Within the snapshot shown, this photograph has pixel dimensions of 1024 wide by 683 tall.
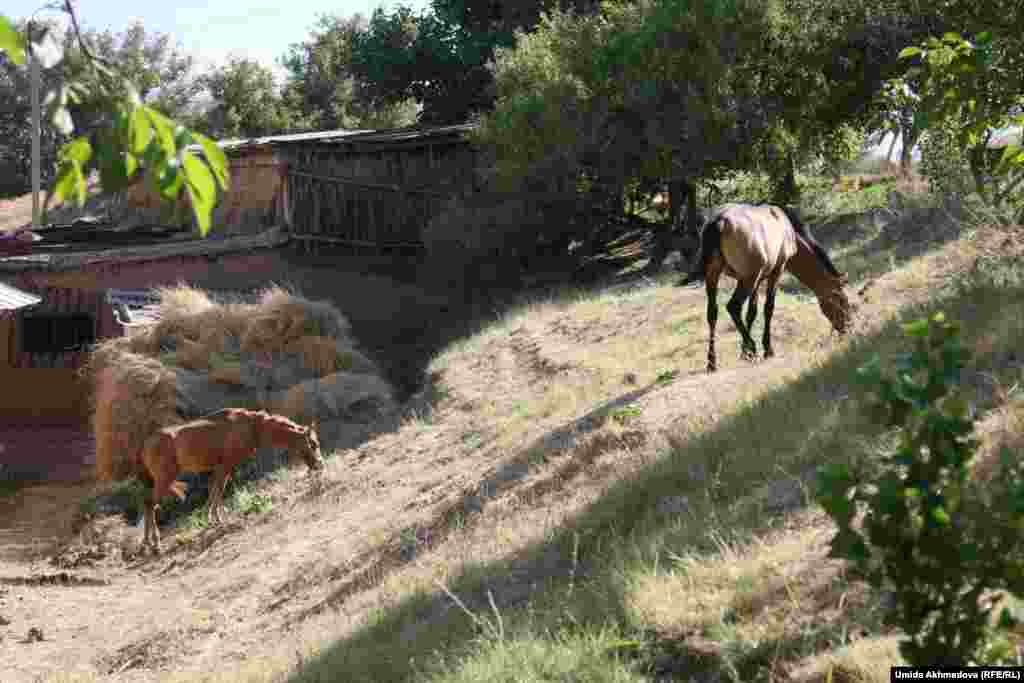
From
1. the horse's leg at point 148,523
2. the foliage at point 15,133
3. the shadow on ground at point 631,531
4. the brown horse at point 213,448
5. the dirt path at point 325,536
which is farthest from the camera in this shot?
the foliage at point 15,133

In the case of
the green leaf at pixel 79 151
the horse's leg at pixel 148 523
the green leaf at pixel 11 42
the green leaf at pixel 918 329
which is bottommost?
the horse's leg at pixel 148 523

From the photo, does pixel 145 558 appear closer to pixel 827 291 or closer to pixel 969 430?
pixel 827 291

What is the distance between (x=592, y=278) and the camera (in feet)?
87.2

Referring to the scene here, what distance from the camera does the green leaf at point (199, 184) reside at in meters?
3.47

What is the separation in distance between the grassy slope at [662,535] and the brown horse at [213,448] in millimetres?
1871

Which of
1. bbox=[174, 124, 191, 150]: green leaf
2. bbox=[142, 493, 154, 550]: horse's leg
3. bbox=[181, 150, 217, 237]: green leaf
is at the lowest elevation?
bbox=[142, 493, 154, 550]: horse's leg

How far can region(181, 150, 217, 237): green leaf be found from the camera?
11.4ft

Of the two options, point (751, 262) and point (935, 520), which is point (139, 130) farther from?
point (751, 262)

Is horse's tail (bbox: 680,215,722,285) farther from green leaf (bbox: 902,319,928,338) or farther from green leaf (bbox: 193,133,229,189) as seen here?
green leaf (bbox: 193,133,229,189)

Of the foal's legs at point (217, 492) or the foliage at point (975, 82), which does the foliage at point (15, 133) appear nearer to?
the foal's legs at point (217, 492)

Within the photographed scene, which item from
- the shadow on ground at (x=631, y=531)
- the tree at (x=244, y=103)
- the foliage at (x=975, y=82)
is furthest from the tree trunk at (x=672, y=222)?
the tree at (x=244, y=103)

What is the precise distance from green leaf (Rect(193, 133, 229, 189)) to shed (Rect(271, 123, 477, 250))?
24118 mm

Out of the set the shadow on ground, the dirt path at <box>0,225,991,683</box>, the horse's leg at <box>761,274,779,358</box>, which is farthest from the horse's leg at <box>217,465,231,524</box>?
the shadow on ground

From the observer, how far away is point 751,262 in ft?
44.3
